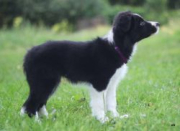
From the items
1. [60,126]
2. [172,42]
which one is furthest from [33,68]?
[172,42]

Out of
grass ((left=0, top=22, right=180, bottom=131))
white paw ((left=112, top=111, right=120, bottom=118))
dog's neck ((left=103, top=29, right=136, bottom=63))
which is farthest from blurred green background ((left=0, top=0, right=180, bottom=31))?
white paw ((left=112, top=111, right=120, bottom=118))

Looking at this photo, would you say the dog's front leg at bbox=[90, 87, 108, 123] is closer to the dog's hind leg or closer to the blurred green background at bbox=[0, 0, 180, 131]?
the blurred green background at bbox=[0, 0, 180, 131]

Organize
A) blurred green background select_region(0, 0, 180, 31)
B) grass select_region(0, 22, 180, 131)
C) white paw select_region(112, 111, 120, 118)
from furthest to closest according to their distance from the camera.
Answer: blurred green background select_region(0, 0, 180, 31) < white paw select_region(112, 111, 120, 118) < grass select_region(0, 22, 180, 131)

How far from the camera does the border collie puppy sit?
220 inches

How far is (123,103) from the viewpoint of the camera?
6633mm

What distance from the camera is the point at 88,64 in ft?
18.8

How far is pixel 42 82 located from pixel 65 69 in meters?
0.42

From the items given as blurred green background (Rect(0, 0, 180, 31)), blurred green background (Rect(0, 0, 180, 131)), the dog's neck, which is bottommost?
blurred green background (Rect(0, 0, 180, 31))

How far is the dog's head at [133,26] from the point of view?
223 inches

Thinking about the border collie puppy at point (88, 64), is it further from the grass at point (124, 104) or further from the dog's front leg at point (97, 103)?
the grass at point (124, 104)

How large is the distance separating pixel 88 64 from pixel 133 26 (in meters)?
0.91

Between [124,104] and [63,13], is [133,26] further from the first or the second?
[63,13]

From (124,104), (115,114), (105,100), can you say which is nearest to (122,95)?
(124,104)

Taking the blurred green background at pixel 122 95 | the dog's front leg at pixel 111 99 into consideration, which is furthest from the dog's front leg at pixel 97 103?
the dog's front leg at pixel 111 99
